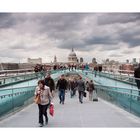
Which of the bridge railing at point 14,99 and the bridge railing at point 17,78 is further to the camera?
the bridge railing at point 17,78

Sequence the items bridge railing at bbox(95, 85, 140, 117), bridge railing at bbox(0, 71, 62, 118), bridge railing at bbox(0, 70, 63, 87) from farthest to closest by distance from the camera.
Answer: bridge railing at bbox(0, 70, 63, 87) < bridge railing at bbox(95, 85, 140, 117) < bridge railing at bbox(0, 71, 62, 118)

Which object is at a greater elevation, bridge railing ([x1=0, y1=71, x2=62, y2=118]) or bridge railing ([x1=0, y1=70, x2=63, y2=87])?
bridge railing ([x1=0, y1=70, x2=63, y2=87])

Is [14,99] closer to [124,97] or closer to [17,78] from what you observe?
[17,78]

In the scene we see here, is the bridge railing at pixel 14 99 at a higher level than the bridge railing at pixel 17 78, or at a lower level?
lower

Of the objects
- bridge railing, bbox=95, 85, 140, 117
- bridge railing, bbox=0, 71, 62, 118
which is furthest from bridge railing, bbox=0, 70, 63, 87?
bridge railing, bbox=95, 85, 140, 117

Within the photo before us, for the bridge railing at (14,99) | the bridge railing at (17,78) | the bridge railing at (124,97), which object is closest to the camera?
the bridge railing at (14,99)

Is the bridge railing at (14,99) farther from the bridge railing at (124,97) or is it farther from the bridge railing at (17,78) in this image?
the bridge railing at (124,97)

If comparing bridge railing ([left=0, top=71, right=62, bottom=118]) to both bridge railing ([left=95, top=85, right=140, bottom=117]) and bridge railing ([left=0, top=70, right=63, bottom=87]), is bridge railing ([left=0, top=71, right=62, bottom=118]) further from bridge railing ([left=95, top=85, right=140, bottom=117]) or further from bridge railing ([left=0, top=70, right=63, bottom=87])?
bridge railing ([left=95, top=85, right=140, bottom=117])

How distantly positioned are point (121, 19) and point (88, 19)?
0.78 meters

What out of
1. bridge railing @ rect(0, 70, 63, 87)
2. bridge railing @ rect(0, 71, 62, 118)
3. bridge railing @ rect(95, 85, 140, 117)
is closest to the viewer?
bridge railing @ rect(0, 71, 62, 118)

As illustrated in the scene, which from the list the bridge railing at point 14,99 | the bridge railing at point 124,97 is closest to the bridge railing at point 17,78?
the bridge railing at point 14,99

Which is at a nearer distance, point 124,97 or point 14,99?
point 14,99

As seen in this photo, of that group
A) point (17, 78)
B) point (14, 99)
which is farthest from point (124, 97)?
point (17, 78)

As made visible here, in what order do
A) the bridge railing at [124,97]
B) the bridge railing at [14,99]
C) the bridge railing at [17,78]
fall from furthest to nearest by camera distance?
the bridge railing at [17,78], the bridge railing at [124,97], the bridge railing at [14,99]
